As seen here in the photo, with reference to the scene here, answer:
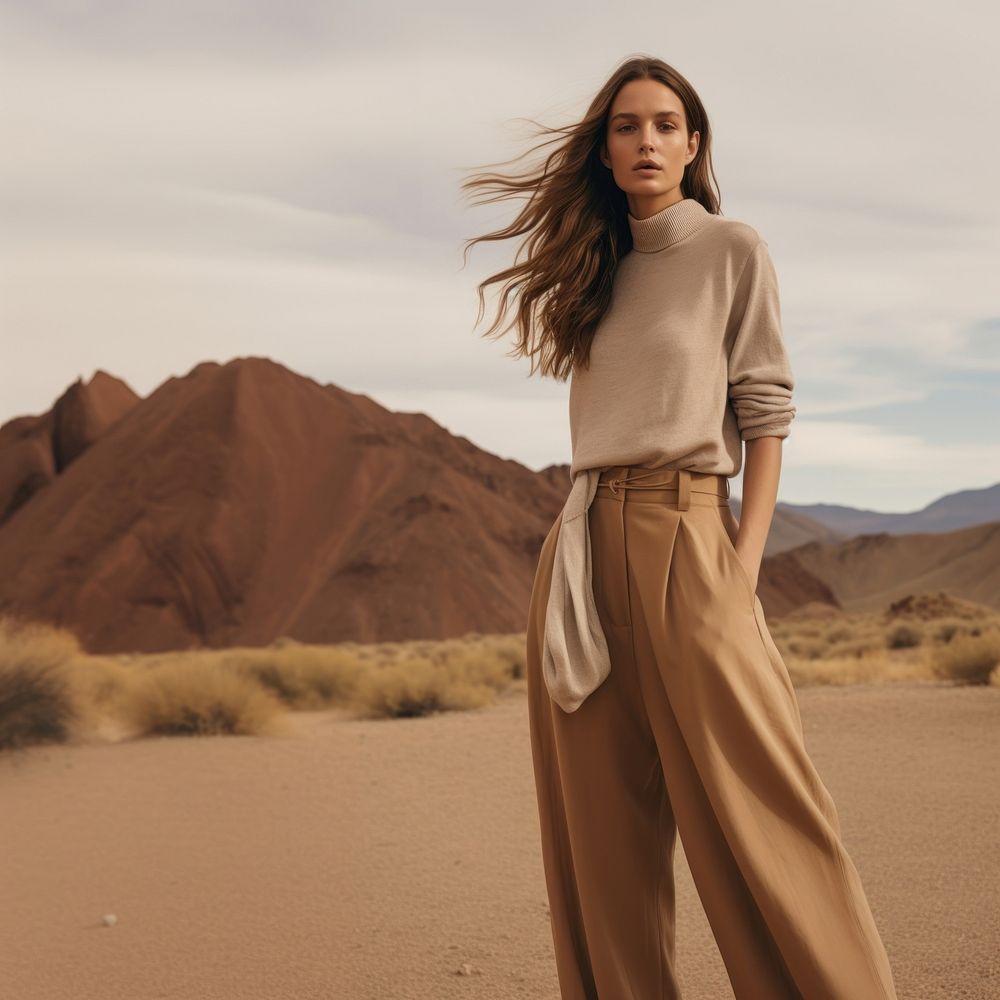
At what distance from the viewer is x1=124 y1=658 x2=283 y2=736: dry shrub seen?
9.91 metres

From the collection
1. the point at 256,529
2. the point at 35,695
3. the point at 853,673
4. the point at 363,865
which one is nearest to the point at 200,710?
the point at 35,695

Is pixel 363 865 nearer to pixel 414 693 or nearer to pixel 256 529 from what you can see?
pixel 414 693

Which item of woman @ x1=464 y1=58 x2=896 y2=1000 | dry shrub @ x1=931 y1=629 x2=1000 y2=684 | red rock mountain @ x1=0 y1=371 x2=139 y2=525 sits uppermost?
red rock mountain @ x1=0 y1=371 x2=139 y2=525

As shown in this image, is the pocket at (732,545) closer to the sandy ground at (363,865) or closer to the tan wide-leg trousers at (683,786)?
the tan wide-leg trousers at (683,786)

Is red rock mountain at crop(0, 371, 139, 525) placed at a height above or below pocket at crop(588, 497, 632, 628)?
above

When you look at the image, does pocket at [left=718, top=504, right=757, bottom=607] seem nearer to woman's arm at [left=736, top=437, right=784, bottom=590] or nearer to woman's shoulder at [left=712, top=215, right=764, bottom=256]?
woman's arm at [left=736, top=437, right=784, bottom=590]

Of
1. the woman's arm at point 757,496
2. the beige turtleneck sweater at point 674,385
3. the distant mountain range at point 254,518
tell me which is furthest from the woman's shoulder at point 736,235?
the distant mountain range at point 254,518

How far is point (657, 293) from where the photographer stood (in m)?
2.57

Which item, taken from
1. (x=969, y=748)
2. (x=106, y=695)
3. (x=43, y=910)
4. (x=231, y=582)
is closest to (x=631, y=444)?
(x=43, y=910)

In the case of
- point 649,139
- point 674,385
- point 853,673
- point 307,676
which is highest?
point 649,139

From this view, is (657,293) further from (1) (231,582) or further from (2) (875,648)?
(1) (231,582)

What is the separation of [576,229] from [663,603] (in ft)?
2.97

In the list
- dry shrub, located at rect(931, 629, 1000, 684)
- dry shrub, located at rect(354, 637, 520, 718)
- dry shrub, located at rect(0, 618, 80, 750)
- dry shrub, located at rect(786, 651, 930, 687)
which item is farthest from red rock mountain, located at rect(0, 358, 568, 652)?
dry shrub, located at rect(0, 618, 80, 750)

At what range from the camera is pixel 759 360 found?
2.50m
